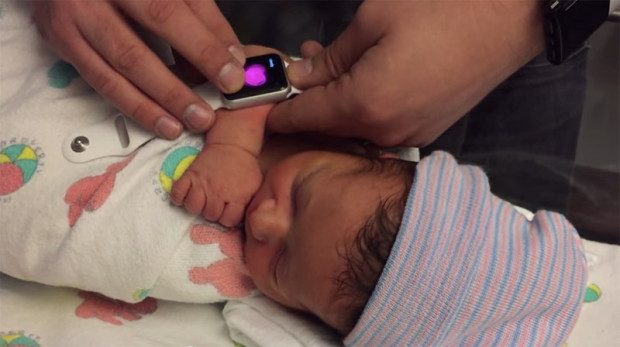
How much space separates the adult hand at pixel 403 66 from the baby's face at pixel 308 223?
66 mm

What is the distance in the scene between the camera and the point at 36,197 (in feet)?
2.93

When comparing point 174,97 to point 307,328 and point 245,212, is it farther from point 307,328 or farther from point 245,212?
point 307,328

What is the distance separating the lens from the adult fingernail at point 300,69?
0.92 m

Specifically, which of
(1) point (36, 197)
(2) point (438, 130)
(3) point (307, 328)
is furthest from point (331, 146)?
(1) point (36, 197)

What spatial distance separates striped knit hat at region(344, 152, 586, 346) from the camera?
30.5 inches

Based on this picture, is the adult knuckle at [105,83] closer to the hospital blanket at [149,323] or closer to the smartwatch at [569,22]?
the hospital blanket at [149,323]

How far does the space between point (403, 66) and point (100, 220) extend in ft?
1.50

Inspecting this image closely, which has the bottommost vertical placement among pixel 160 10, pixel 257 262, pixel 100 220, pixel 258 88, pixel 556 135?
pixel 556 135

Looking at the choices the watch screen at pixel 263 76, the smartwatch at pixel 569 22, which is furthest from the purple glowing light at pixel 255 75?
the smartwatch at pixel 569 22

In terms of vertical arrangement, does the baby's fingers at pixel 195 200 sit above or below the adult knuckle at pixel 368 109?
below

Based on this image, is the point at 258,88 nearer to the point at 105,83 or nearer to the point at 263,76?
the point at 263,76

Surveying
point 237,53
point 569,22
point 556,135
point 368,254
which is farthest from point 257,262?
point 556,135

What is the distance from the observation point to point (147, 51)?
0.82 metres

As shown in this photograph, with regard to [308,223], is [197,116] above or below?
above
